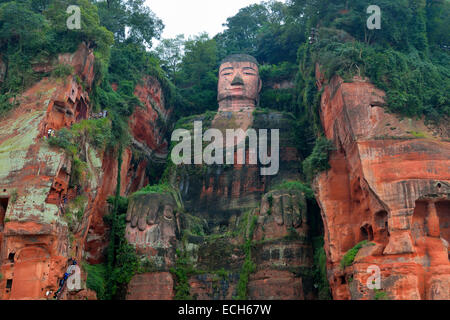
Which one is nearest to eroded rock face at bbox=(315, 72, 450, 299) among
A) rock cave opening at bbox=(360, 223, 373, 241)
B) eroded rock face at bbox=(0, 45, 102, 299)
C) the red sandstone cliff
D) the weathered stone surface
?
rock cave opening at bbox=(360, 223, 373, 241)

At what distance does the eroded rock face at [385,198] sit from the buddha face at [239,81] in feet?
38.1

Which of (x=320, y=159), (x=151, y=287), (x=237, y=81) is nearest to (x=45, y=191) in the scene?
(x=151, y=287)

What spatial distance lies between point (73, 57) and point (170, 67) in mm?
16120

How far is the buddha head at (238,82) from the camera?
115ft

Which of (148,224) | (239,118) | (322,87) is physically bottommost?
(148,224)

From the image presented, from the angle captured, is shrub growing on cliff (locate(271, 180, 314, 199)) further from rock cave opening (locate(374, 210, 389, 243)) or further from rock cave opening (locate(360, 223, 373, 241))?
rock cave opening (locate(374, 210, 389, 243))

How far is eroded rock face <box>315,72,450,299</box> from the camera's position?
1905cm

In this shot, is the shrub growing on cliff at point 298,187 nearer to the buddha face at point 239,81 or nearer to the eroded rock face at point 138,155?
the eroded rock face at point 138,155

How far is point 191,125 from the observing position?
33219 millimetres

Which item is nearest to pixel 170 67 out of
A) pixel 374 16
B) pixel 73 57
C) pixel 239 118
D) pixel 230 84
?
pixel 230 84

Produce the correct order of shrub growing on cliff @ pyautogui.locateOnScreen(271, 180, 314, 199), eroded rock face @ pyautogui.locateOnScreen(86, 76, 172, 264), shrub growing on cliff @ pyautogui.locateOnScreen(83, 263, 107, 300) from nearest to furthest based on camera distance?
shrub growing on cliff @ pyautogui.locateOnScreen(83, 263, 107, 300) → eroded rock face @ pyautogui.locateOnScreen(86, 76, 172, 264) → shrub growing on cliff @ pyautogui.locateOnScreen(271, 180, 314, 199)

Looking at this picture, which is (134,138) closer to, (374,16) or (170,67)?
(170,67)

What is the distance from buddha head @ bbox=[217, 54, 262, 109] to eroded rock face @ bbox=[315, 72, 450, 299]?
38.0 feet

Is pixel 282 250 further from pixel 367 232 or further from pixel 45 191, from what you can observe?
pixel 45 191
